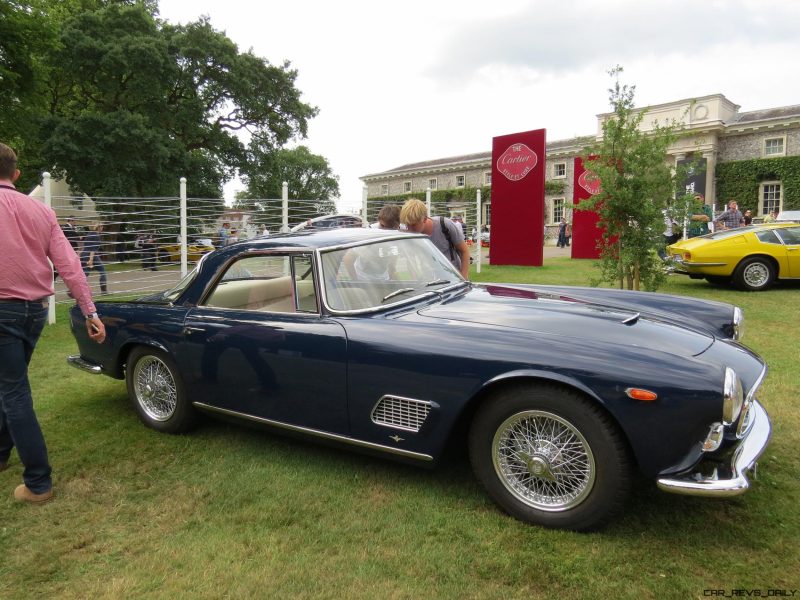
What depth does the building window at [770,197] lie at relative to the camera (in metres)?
38.4

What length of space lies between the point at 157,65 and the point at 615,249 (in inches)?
937

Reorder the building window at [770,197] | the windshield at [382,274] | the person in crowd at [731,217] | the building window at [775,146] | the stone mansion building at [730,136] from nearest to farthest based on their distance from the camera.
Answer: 1. the windshield at [382,274]
2. the person in crowd at [731,217]
3. the building window at [770,197]
4. the stone mansion building at [730,136]
5. the building window at [775,146]

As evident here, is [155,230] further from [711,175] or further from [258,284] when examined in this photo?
[711,175]

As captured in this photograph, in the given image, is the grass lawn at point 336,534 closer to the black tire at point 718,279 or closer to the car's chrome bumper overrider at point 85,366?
the car's chrome bumper overrider at point 85,366

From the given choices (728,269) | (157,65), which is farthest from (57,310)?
(157,65)

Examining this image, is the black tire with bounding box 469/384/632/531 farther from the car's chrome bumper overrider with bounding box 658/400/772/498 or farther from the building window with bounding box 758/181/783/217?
the building window with bounding box 758/181/783/217

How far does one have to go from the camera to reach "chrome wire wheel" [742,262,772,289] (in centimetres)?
986

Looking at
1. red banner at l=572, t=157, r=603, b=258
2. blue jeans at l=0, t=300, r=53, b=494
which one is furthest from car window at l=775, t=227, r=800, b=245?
blue jeans at l=0, t=300, r=53, b=494

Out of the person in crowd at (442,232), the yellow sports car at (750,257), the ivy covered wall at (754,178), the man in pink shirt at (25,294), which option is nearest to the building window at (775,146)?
the ivy covered wall at (754,178)

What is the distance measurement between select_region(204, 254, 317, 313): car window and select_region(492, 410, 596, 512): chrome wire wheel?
1566mm

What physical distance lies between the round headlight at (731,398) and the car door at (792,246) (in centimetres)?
955

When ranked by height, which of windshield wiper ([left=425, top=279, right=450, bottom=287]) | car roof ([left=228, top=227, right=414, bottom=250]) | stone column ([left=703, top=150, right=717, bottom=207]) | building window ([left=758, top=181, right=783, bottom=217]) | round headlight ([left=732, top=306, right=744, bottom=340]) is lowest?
round headlight ([left=732, top=306, right=744, bottom=340])

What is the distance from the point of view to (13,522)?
2727 mm

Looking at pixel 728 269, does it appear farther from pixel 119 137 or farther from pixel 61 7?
pixel 61 7
